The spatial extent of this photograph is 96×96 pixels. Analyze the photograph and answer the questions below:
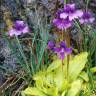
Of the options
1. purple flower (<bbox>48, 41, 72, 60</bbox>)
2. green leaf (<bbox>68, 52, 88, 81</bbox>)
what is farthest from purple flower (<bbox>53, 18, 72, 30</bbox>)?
green leaf (<bbox>68, 52, 88, 81</bbox>)

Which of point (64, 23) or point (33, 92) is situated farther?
point (33, 92)

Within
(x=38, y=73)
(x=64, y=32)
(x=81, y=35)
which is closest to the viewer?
(x=64, y=32)

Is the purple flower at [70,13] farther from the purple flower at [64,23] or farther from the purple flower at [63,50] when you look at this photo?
the purple flower at [63,50]

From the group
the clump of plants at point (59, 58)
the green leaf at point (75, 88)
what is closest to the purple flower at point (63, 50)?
the clump of plants at point (59, 58)

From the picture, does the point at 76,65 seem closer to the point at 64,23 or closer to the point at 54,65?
the point at 54,65

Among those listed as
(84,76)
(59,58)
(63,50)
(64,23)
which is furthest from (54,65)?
(64,23)

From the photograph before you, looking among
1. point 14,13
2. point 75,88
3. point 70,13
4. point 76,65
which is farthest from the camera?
point 14,13

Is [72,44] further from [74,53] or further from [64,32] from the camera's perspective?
[64,32]

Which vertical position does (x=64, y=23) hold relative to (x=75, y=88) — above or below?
above

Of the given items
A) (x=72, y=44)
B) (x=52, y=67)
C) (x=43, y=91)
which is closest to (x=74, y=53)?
(x=72, y=44)
